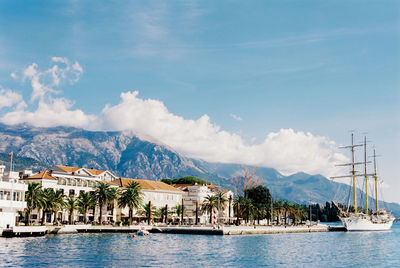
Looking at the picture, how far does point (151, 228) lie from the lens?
104 metres

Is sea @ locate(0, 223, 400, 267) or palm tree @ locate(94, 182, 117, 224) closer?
sea @ locate(0, 223, 400, 267)

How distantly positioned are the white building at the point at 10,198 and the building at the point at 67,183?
899 inches

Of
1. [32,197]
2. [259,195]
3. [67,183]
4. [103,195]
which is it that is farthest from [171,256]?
[259,195]

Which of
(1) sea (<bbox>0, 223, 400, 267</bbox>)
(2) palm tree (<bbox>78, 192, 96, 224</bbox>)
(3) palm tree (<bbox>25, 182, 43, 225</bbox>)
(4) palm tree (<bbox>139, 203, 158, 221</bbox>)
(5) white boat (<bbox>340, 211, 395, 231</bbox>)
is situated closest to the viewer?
(1) sea (<bbox>0, 223, 400, 267</bbox>)

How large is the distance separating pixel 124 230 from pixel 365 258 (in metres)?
56.5

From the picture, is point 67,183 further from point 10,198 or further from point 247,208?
point 247,208

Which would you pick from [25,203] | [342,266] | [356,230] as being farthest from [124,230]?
[356,230]

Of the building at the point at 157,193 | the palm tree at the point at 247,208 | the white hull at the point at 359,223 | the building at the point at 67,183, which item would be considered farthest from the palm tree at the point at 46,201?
the white hull at the point at 359,223

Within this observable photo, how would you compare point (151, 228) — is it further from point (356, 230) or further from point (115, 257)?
point (356, 230)

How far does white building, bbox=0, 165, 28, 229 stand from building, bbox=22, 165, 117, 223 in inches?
899

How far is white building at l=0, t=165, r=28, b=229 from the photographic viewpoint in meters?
78.4

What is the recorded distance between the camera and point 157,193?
141000 mm

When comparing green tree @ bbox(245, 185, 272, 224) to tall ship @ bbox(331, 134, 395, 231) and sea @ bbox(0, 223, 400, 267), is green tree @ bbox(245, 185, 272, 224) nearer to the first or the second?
tall ship @ bbox(331, 134, 395, 231)

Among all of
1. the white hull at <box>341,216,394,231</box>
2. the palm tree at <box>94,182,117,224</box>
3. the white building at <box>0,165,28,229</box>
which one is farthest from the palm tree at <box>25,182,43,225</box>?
the white hull at <box>341,216,394,231</box>
